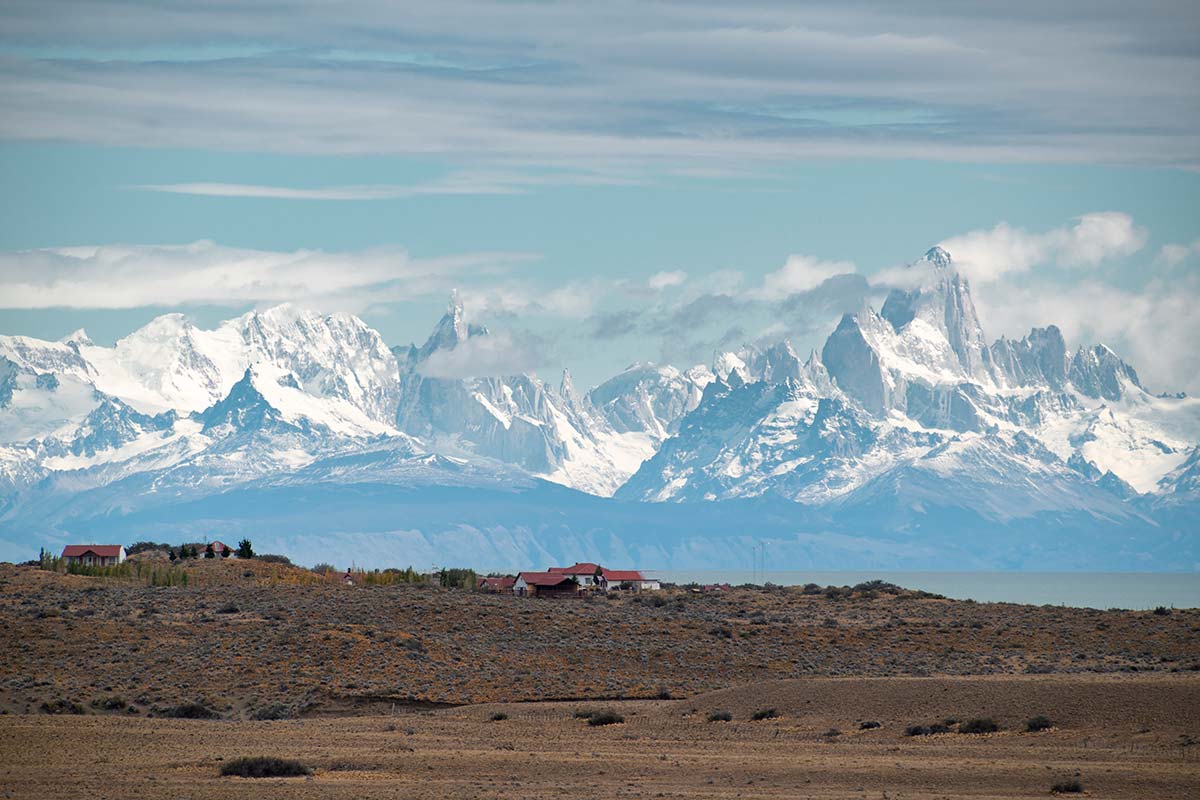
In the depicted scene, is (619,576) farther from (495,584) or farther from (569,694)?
(569,694)

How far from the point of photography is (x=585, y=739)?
59.7 meters

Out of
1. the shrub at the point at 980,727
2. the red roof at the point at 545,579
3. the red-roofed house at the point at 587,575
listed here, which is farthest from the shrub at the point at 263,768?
the red-roofed house at the point at 587,575

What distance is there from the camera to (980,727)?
58469 mm

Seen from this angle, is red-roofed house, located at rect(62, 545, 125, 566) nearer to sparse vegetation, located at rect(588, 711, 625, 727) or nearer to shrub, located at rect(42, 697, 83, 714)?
shrub, located at rect(42, 697, 83, 714)

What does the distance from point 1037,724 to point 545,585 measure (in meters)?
67.3

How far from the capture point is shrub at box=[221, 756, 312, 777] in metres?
50.0

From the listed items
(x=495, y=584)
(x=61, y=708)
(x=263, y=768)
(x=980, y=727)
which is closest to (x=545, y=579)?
(x=495, y=584)

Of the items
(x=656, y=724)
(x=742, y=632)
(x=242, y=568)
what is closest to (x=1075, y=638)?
(x=742, y=632)

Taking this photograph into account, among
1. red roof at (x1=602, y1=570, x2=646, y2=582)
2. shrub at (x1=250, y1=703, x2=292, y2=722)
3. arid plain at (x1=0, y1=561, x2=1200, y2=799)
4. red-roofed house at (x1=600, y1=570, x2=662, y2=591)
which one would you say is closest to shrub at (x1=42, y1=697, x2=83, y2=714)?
arid plain at (x1=0, y1=561, x2=1200, y2=799)

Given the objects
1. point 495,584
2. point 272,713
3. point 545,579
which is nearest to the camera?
point 272,713

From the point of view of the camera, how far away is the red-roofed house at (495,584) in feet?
397

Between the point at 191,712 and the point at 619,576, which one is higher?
the point at 619,576

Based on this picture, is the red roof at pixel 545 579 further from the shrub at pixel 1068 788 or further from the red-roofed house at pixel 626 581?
the shrub at pixel 1068 788

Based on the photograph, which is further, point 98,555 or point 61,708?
point 98,555
